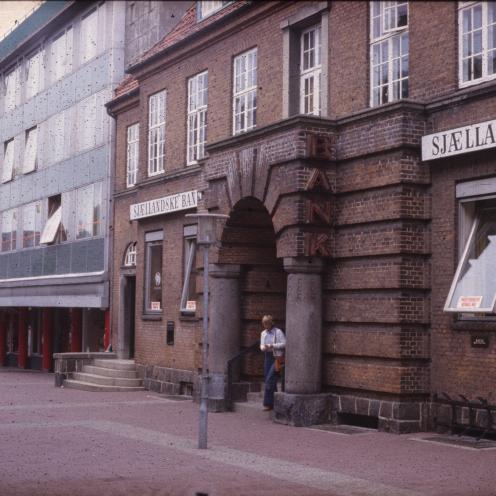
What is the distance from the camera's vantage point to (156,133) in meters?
25.3

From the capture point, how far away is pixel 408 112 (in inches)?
583

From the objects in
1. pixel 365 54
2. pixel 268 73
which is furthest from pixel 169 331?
pixel 365 54

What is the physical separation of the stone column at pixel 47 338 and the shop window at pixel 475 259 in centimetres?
2464

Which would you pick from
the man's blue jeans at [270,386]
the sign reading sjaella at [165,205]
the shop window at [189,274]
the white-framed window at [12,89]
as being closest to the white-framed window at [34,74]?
the white-framed window at [12,89]

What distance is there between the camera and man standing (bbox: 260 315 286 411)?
1739 centimetres

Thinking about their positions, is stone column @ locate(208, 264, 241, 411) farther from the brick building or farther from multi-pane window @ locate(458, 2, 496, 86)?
multi-pane window @ locate(458, 2, 496, 86)

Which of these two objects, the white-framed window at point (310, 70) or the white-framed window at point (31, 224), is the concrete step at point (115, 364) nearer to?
the white-framed window at point (310, 70)

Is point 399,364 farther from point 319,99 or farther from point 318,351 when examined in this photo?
point 319,99

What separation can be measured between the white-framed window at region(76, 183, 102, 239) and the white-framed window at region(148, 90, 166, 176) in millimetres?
4911

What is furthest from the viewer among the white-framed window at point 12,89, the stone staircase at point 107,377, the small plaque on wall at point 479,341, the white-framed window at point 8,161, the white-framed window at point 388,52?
the white-framed window at point 8,161

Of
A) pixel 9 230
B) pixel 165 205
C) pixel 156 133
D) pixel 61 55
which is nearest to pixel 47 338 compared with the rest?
pixel 9 230

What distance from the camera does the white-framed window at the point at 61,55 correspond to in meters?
33.7

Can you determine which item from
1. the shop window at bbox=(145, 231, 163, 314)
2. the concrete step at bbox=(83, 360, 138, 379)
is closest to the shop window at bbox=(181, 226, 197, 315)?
the shop window at bbox=(145, 231, 163, 314)

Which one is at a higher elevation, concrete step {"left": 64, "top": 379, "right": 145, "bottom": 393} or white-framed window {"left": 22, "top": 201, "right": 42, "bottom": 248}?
white-framed window {"left": 22, "top": 201, "right": 42, "bottom": 248}
